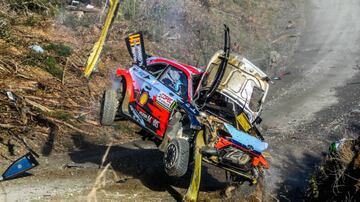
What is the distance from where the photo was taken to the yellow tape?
49.2ft

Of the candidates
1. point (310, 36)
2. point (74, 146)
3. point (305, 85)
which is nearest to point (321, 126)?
point (305, 85)

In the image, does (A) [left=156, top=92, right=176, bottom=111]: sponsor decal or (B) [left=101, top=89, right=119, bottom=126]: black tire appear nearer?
(A) [left=156, top=92, right=176, bottom=111]: sponsor decal

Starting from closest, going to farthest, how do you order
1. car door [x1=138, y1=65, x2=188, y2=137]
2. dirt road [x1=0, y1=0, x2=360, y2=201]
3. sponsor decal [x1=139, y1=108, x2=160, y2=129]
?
1. dirt road [x1=0, y1=0, x2=360, y2=201]
2. car door [x1=138, y1=65, x2=188, y2=137]
3. sponsor decal [x1=139, y1=108, x2=160, y2=129]

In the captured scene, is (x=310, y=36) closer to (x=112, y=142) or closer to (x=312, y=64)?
(x=312, y=64)

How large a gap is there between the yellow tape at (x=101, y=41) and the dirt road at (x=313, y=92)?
5742mm

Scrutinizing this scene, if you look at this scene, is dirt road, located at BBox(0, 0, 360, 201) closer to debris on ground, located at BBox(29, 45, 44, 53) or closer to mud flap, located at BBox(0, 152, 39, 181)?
mud flap, located at BBox(0, 152, 39, 181)

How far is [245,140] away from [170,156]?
56.8 inches

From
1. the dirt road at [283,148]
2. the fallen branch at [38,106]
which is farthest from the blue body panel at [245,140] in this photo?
the fallen branch at [38,106]

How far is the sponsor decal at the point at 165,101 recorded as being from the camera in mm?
10742

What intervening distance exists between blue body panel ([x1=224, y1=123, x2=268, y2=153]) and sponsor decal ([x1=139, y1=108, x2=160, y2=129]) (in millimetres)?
1735

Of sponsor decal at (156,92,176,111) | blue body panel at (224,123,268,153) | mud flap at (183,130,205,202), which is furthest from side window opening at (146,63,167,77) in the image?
mud flap at (183,130,205,202)

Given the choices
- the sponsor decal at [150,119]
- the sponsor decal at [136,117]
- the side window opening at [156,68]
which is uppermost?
the side window opening at [156,68]

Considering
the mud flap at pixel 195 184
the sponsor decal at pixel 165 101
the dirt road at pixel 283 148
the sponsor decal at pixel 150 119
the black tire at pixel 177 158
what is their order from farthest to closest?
the sponsor decal at pixel 150 119 → the sponsor decal at pixel 165 101 → the dirt road at pixel 283 148 → the mud flap at pixel 195 184 → the black tire at pixel 177 158

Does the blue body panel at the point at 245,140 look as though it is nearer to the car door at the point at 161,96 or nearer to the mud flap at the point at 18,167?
the car door at the point at 161,96
